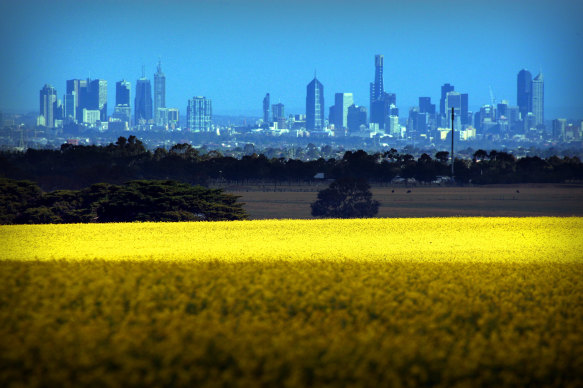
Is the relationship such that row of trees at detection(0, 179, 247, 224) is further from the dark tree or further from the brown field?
the dark tree

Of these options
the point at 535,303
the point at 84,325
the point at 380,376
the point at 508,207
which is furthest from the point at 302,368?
the point at 508,207

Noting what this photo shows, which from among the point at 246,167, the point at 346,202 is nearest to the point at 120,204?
the point at 346,202

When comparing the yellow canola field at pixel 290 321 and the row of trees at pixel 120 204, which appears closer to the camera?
the yellow canola field at pixel 290 321

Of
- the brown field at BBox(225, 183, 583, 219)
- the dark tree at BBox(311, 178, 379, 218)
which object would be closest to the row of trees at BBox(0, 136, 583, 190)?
the brown field at BBox(225, 183, 583, 219)

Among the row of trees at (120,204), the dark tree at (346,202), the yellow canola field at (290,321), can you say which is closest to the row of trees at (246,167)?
the dark tree at (346,202)

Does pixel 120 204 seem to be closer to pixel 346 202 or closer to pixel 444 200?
pixel 346 202

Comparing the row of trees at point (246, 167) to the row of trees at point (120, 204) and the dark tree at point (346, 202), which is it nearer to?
the dark tree at point (346, 202)
